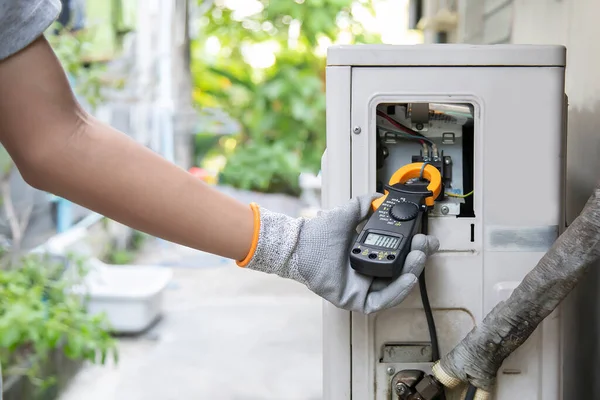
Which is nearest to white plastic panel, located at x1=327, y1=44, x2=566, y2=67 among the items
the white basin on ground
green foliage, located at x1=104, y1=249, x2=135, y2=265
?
the white basin on ground

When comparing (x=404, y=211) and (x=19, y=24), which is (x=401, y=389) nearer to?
(x=404, y=211)

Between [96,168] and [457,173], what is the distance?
2.08 ft

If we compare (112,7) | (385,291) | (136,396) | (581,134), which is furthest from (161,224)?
(112,7)

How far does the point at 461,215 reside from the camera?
1.20 m

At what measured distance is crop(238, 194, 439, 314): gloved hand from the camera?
1.07m

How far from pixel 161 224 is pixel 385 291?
36cm

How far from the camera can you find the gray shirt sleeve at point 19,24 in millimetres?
884

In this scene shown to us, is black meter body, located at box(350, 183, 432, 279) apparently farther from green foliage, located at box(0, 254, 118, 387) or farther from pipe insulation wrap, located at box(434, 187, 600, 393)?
green foliage, located at box(0, 254, 118, 387)

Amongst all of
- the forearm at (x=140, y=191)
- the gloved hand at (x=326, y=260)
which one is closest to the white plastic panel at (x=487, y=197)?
the gloved hand at (x=326, y=260)

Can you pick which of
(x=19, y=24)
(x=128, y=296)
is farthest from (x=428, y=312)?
(x=128, y=296)

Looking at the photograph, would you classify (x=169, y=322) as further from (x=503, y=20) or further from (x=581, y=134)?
(x=581, y=134)

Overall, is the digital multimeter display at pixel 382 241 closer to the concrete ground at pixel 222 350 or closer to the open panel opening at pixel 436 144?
the open panel opening at pixel 436 144

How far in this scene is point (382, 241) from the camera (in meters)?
1.07

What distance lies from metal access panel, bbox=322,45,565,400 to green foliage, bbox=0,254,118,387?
5.00 feet
